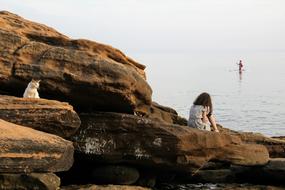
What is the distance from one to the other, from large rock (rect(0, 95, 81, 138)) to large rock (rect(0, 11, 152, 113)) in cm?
146

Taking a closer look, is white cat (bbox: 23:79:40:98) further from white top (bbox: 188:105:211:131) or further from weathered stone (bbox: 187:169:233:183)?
weathered stone (bbox: 187:169:233:183)

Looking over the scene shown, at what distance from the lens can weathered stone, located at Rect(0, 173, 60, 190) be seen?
1510 centimetres

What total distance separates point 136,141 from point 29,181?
570 centimetres

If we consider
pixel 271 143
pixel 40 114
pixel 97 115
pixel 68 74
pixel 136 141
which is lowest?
pixel 136 141

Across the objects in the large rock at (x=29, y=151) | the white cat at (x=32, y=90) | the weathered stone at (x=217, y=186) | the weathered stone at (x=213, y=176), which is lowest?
the weathered stone at (x=217, y=186)

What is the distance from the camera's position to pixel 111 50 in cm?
2145

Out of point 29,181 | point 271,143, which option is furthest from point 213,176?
point 29,181

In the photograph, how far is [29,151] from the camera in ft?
50.3

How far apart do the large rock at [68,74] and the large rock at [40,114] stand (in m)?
1.46

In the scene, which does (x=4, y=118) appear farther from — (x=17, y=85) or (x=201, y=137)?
(x=201, y=137)

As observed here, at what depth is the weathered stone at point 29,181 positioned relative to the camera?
15102 millimetres

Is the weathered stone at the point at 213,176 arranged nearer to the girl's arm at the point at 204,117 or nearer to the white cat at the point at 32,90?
the girl's arm at the point at 204,117

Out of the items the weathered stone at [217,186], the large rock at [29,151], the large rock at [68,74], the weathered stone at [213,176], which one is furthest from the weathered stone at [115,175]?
the weathered stone at [213,176]

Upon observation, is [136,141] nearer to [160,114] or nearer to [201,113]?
[201,113]
